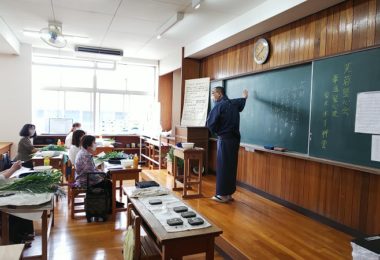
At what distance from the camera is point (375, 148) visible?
251 cm

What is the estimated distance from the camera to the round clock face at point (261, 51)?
3903mm

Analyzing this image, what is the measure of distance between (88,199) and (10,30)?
3.74 m

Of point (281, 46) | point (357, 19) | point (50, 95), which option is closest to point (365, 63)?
point (357, 19)

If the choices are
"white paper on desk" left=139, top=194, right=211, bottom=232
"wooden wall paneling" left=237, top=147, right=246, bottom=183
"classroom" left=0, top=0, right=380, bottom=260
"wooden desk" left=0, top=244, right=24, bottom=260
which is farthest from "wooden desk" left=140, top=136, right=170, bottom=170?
"wooden desk" left=0, top=244, right=24, bottom=260

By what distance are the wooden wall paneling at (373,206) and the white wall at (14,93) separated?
6.42m

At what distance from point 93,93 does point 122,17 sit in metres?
3.38

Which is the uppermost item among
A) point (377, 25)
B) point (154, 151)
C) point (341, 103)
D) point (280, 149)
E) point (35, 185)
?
point (377, 25)

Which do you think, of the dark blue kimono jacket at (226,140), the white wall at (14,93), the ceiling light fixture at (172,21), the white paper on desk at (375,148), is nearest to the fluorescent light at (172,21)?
the ceiling light fixture at (172,21)

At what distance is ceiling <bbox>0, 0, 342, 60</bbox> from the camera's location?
347 cm

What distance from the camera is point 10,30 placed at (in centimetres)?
495

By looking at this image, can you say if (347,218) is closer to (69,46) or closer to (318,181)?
(318,181)

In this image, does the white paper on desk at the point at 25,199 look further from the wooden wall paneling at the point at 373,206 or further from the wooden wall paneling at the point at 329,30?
the wooden wall paneling at the point at 329,30

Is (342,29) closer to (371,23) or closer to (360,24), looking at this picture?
(360,24)

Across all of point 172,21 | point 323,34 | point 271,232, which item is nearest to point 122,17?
point 172,21
